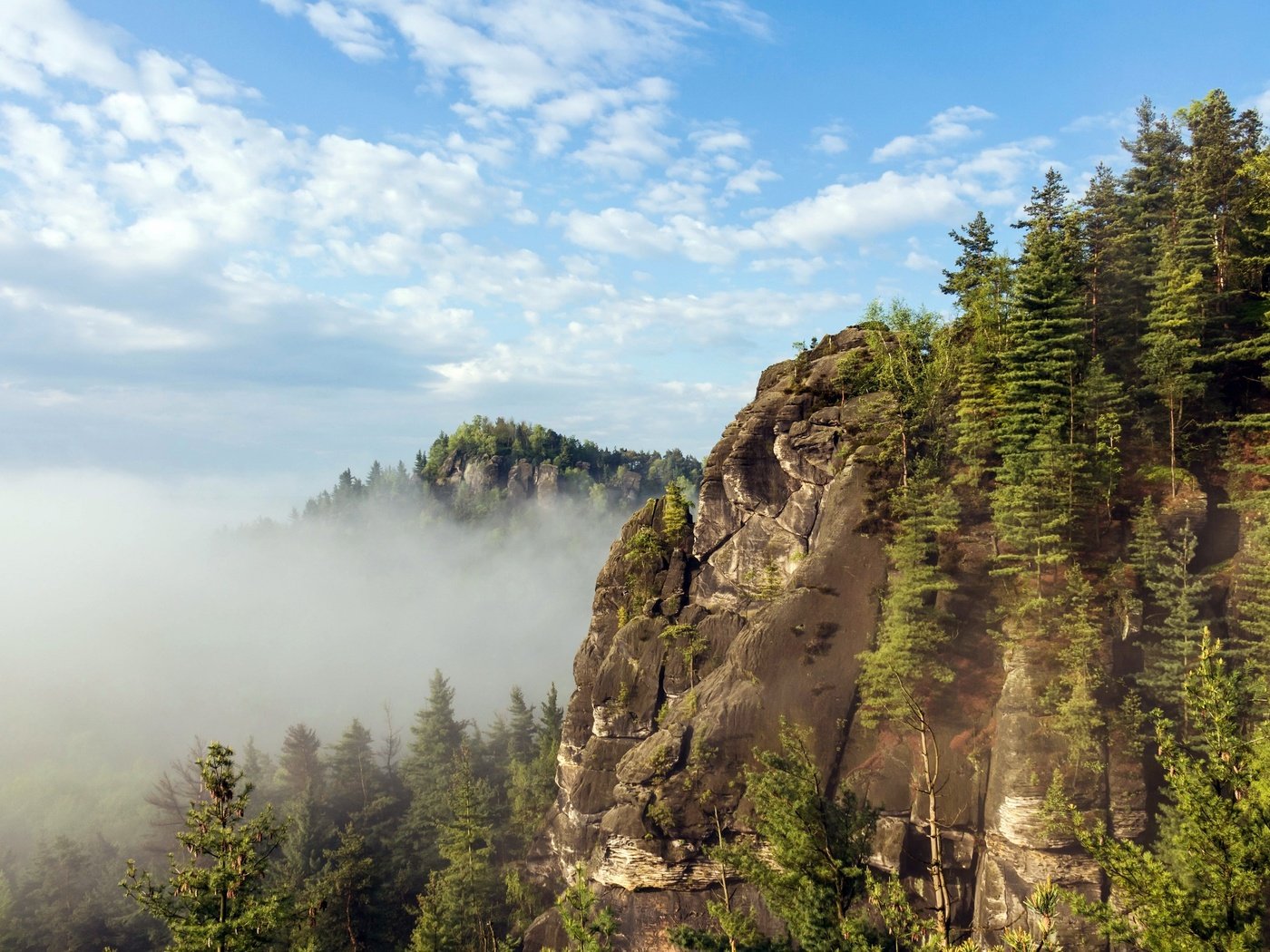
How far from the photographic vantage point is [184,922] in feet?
59.2

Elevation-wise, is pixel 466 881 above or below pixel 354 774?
above

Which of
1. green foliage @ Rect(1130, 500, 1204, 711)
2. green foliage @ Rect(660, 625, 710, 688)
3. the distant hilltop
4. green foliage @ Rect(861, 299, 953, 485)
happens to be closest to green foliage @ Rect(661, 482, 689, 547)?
green foliage @ Rect(660, 625, 710, 688)

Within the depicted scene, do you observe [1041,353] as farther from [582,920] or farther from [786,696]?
[582,920]

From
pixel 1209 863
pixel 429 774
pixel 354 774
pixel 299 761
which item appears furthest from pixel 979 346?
pixel 299 761

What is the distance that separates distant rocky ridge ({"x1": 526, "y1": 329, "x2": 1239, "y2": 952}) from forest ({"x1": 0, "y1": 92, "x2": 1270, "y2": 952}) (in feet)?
3.07

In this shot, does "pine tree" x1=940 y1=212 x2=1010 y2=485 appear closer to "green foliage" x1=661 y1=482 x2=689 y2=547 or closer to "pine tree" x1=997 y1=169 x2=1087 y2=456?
"pine tree" x1=997 y1=169 x2=1087 y2=456

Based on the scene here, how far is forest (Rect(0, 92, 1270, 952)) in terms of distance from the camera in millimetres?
17000

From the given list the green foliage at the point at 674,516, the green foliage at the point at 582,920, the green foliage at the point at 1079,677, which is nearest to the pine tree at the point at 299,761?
the green foliage at the point at 674,516

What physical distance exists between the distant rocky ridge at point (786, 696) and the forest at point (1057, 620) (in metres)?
0.93

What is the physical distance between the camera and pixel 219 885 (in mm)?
18547

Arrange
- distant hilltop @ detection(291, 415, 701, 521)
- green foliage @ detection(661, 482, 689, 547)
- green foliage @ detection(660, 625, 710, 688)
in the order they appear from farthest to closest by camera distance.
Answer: distant hilltop @ detection(291, 415, 701, 521)
green foliage @ detection(661, 482, 689, 547)
green foliage @ detection(660, 625, 710, 688)

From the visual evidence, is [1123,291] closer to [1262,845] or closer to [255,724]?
[1262,845]

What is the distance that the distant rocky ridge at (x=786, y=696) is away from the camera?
30078mm

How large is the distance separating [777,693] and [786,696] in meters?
0.52
